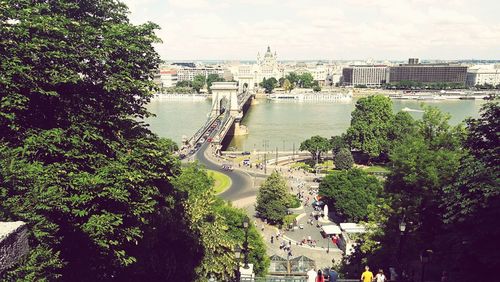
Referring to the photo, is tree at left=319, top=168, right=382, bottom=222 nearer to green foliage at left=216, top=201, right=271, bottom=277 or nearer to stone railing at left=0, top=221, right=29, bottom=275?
green foliage at left=216, top=201, right=271, bottom=277

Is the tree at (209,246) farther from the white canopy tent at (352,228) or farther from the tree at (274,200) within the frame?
the tree at (274,200)

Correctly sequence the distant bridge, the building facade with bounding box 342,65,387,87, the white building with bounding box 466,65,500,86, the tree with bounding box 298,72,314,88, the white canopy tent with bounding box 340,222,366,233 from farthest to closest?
the building facade with bounding box 342,65,387,87, the white building with bounding box 466,65,500,86, the tree with bounding box 298,72,314,88, the distant bridge, the white canopy tent with bounding box 340,222,366,233

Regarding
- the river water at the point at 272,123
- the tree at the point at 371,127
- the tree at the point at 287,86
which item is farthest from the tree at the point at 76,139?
the tree at the point at 287,86

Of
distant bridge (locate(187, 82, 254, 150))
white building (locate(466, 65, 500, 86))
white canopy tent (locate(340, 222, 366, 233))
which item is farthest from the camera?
Result: white building (locate(466, 65, 500, 86))

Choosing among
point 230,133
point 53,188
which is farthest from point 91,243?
point 230,133

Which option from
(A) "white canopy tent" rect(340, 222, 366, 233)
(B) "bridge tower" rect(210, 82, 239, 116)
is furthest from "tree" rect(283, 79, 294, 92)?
(A) "white canopy tent" rect(340, 222, 366, 233)

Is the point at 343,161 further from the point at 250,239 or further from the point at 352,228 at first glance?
the point at 250,239

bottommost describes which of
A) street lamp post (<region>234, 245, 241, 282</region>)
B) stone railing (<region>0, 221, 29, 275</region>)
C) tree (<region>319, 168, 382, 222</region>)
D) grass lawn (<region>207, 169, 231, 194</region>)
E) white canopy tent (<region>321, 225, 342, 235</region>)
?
grass lawn (<region>207, 169, 231, 194</region>)

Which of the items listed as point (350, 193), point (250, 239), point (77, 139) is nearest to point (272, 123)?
point (350, 193)
